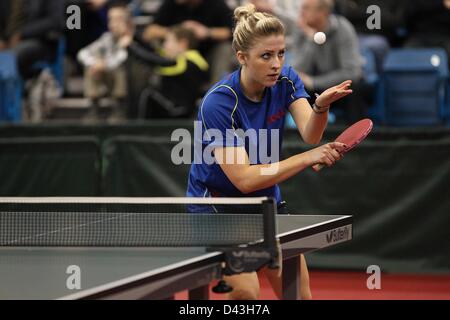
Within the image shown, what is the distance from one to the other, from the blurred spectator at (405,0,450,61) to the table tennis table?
526 cm

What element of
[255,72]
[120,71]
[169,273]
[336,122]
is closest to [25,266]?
[169,273]

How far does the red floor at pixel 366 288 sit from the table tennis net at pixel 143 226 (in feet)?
6.65

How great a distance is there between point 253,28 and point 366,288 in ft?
11.4

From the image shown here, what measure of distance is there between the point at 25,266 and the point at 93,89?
17.9ft

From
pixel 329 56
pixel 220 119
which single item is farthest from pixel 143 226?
pixel 329 56

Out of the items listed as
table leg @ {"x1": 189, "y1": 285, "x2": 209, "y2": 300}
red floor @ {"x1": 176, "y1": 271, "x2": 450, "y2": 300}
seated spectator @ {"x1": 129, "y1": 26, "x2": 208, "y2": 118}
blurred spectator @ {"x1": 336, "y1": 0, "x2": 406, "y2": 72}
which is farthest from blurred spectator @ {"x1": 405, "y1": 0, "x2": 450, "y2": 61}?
table leg @ {"x1": 189, "y1": 285, "x2": 209, "y2": 300}

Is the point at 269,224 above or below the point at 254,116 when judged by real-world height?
below

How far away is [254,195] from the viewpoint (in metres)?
4.46

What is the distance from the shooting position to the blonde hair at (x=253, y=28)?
418cm

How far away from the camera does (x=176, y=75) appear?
8.68m

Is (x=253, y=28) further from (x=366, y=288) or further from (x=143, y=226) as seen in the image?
(x=366, y=288)

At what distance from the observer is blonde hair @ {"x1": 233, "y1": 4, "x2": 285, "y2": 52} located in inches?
165

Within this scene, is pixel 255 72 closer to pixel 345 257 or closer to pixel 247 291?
pixel 247 291

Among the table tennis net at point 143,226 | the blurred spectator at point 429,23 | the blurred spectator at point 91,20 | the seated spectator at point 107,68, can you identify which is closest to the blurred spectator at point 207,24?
the seated spectator at point 107,68
